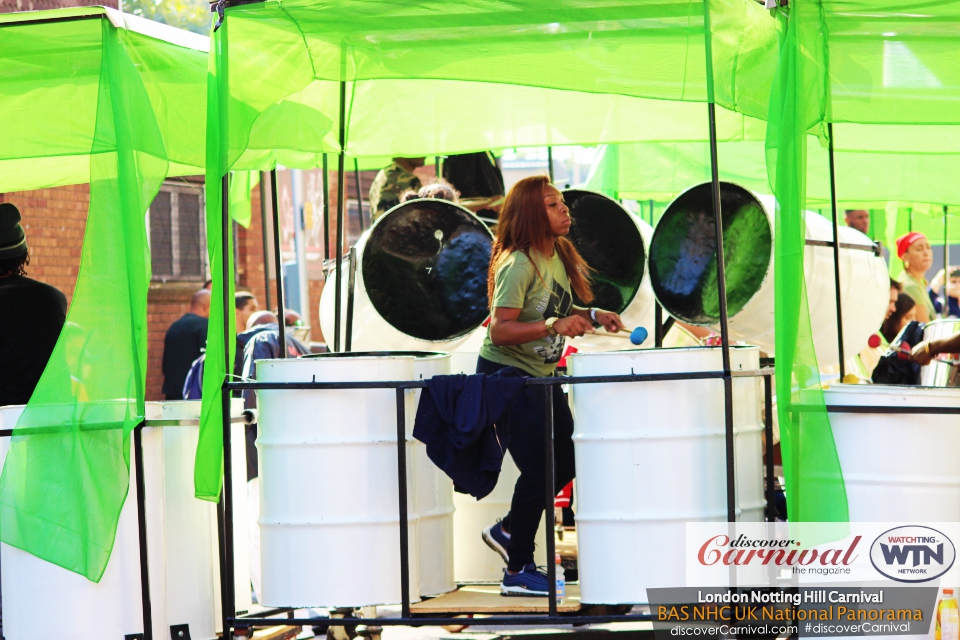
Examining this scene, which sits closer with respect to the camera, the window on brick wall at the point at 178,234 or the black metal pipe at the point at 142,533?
the black metal pipe at the point at 142,533

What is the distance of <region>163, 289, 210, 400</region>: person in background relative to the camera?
7031 mm

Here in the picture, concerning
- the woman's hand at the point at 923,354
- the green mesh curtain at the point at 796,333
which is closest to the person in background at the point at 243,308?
the woman's hand at the point at 923,354

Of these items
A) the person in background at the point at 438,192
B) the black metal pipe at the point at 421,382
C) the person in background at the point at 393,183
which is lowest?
the black metal pipe at the point at 421,382

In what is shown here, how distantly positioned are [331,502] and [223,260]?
31.2 inches

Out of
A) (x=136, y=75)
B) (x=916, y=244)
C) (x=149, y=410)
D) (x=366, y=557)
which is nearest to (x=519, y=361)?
(x=366, y=557)

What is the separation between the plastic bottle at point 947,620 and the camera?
3.08m

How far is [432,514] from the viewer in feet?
11.7

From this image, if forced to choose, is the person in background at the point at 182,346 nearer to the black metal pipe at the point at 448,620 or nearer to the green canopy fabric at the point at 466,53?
the green canopy fabric at the point at 466,53

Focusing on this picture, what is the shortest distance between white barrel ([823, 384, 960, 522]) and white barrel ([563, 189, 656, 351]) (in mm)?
1709

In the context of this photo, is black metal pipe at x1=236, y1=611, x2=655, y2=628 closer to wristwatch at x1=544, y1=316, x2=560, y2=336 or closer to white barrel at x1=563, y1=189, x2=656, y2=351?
wristwatch at x1=544, y1=316, x2=560, y2=336

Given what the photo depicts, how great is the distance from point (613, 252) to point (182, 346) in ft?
11.0

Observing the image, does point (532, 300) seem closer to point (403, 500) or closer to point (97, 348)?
point (403, 500)

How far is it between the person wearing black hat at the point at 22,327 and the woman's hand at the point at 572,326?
69.1 inches

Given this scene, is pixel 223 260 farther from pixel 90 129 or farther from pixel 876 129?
pixel 876 129
